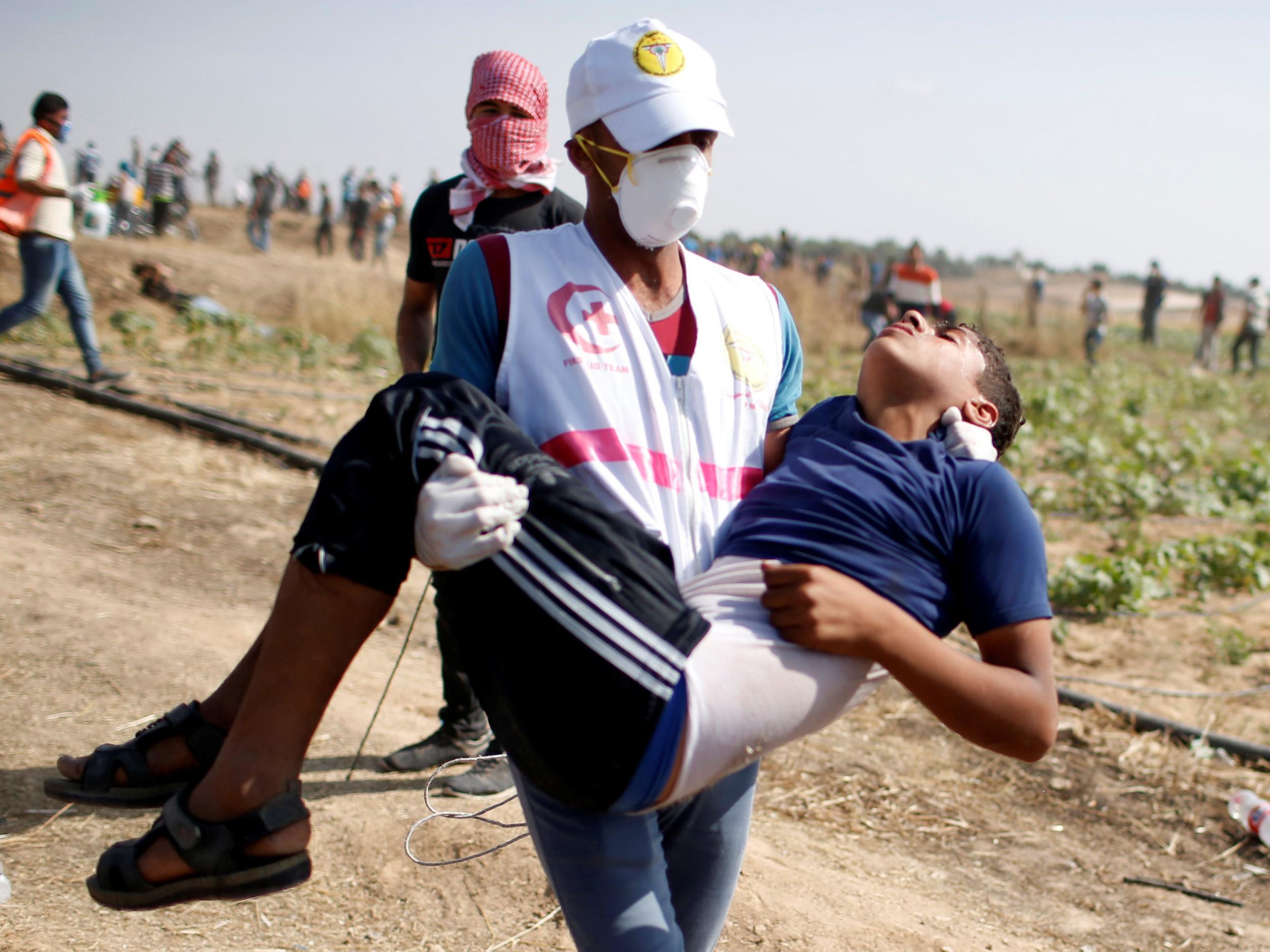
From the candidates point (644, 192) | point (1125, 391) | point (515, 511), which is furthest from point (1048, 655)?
point (1125, 391)

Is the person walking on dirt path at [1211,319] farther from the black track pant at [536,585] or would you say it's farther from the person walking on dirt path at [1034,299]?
the black track pant at [536,585]

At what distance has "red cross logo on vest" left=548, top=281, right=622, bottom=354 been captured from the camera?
5.66 feet

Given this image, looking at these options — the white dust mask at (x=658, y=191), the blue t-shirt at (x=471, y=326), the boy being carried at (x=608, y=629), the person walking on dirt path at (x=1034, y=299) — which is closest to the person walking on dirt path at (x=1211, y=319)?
the person walking on dirt path at (x=1034, y=299)

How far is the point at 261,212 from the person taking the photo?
24.9m

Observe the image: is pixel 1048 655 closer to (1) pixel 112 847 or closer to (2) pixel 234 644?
(1) pixel 112 847

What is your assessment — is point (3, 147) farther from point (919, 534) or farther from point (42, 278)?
point (919, 534)

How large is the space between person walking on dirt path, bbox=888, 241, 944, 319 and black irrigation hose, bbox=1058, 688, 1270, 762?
8635 mm

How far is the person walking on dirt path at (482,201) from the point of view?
3.48 metres

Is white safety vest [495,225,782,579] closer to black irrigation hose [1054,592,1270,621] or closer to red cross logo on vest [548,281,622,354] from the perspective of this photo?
red cross logo on vest [548,281,622,354]

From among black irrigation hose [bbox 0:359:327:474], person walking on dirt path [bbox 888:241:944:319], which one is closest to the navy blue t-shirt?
black irrigation hose [bbox 0:359:327:474]

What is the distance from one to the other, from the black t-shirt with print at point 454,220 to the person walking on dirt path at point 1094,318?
1846 centimetres

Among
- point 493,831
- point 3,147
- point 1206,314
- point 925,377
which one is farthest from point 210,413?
point 1206,314

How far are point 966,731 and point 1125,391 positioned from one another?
15225mm

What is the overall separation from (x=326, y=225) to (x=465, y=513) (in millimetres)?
28648
